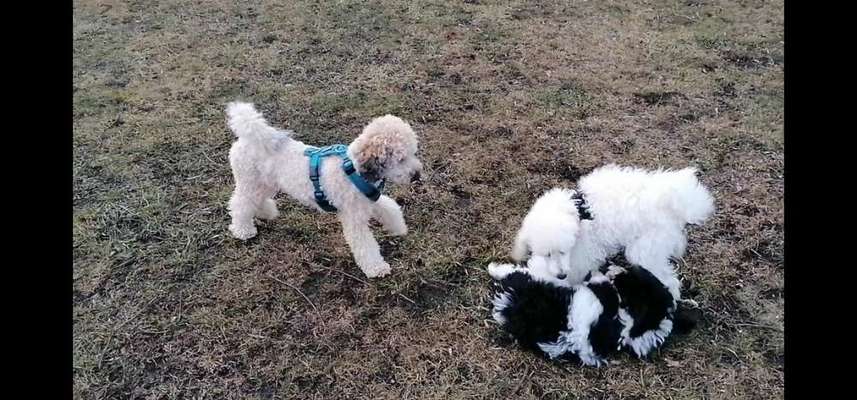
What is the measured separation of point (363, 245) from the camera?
337 centimetres

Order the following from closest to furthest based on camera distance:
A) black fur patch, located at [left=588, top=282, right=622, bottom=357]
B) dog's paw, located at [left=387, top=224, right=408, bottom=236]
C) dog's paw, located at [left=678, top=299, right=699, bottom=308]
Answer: black fur patch, located at [left=588, top=282, right=622, bottom=357] < dog's paw, located at [left=678, top=299, right=699, bottom=308] < dog's paw, located at [left=387, top=224, right=408, bottom=236]

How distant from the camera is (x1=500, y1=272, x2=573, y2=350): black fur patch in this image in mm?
2846

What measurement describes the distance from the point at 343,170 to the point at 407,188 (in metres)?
0.96

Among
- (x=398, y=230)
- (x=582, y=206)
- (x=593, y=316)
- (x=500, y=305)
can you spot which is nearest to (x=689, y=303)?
(x=593, y=316)

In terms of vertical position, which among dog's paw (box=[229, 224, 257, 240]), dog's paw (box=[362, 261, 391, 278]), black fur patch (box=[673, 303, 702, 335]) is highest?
black fur patch (box=[673, 303, 702, 335])

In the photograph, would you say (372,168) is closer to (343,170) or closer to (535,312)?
(343,170)

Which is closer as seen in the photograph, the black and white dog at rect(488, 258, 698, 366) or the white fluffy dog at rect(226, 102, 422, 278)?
the black and white dog at rect(488, 258, 698, 366)

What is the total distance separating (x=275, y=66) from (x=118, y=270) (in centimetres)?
289

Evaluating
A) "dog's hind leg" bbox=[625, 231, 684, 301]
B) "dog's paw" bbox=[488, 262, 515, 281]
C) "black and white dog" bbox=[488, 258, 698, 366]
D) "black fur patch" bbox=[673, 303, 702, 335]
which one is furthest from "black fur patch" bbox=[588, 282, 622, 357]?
"dog's paw" bbox=[488, 262, 515, 281]

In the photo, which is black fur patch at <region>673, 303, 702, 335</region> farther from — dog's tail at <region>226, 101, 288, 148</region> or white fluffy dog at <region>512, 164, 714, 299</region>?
dog's tail at <region>226, 101, 288, 148</region>

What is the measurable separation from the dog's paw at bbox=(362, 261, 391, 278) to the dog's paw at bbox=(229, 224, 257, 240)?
32.9 inches

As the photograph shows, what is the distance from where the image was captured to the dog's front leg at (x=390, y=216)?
11.4ft

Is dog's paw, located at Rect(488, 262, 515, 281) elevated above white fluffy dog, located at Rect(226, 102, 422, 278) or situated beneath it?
situated beneath

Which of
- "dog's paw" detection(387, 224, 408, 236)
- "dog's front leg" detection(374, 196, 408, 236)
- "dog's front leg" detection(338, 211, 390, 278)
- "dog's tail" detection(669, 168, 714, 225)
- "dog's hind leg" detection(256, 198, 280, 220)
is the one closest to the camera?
"dog's tail" detection(669, 168, 714, 225)
